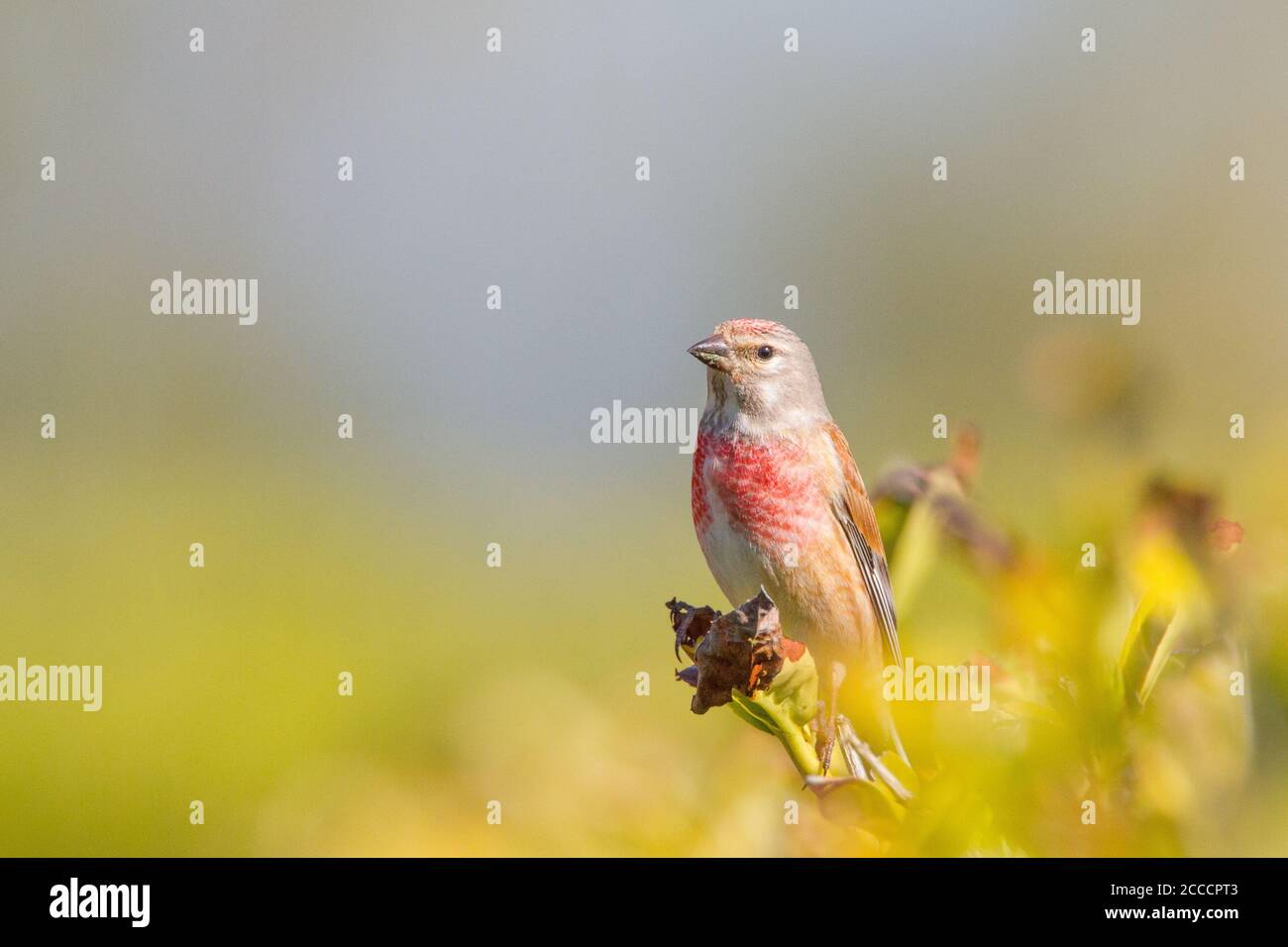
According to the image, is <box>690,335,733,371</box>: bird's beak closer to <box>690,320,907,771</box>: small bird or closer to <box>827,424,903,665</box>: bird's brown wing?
<box>690,320,907,771</box>: small bird

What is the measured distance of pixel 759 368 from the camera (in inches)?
142

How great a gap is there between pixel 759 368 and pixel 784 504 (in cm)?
38

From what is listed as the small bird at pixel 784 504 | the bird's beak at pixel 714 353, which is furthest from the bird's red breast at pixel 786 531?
the bird's beak at pixel 714 353

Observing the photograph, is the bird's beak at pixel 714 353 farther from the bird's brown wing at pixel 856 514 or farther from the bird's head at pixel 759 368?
the bird's brown wing at pixel 856 514

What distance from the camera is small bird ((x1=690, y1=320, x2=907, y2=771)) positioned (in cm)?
350

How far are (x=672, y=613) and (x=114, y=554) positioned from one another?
193 inches

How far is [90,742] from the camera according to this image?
532 centimetres

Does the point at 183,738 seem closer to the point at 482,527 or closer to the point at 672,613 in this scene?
the point at 482,527

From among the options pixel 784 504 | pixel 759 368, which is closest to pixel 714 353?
pixel 759 368

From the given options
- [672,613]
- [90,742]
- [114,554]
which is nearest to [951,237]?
[114,554]

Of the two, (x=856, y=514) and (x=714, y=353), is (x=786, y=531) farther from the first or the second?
(x=714, y=353)

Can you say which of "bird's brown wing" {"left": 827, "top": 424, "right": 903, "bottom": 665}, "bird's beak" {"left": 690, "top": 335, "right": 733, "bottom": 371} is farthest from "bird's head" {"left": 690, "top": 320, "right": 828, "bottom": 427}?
"bird's brown wing" {"left": 827, "top": 424, "right": 903, "bottom": 665}

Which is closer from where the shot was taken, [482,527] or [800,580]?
[800,580]
